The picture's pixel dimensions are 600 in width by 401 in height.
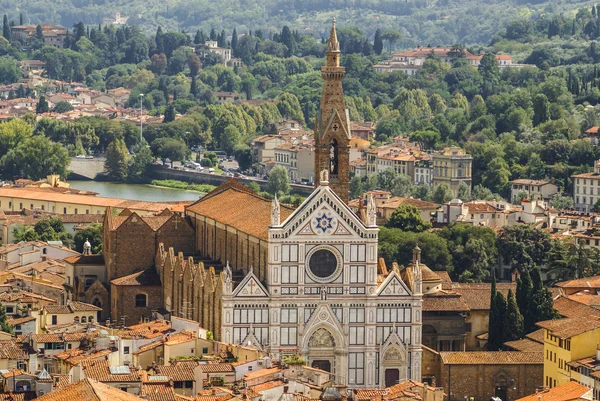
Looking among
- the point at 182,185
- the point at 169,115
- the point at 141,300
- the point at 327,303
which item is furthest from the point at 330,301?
the point at 169,115

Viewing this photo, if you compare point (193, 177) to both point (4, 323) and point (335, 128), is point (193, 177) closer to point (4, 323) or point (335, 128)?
point (335, 128)

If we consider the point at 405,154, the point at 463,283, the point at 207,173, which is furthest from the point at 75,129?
the point at 463,283

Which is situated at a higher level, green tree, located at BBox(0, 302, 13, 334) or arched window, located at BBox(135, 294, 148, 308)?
green tree, located at BBox(0, 302, 13, 334)

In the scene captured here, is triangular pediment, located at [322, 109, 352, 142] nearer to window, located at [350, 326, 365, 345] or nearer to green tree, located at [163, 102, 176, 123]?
window, located at [350, 326, 365, 345]

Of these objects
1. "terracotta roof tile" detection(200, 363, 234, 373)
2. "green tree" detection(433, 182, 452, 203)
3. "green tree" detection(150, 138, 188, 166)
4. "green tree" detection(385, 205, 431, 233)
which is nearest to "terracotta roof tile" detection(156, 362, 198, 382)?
"terracotta roof tile" detection(200, 363, 234, 373)

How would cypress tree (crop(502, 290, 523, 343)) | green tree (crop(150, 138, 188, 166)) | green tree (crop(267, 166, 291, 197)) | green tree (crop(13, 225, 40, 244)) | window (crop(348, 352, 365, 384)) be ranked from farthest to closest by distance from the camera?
green tree (crop(150, 138, 188, 166)) < green tree (crop(267, 166, 291, 197)) < green tree (crop(13, 225, 40, 244)) < cypress tree (crop(502, 290, 523, 343)) < window (crop(348, 352, 365, 384))

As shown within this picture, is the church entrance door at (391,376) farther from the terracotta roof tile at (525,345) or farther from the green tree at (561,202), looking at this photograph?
the green tree at (561,202)

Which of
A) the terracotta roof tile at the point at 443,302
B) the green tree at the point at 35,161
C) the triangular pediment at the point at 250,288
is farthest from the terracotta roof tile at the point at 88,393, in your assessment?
the green tree at the point at 35,161
